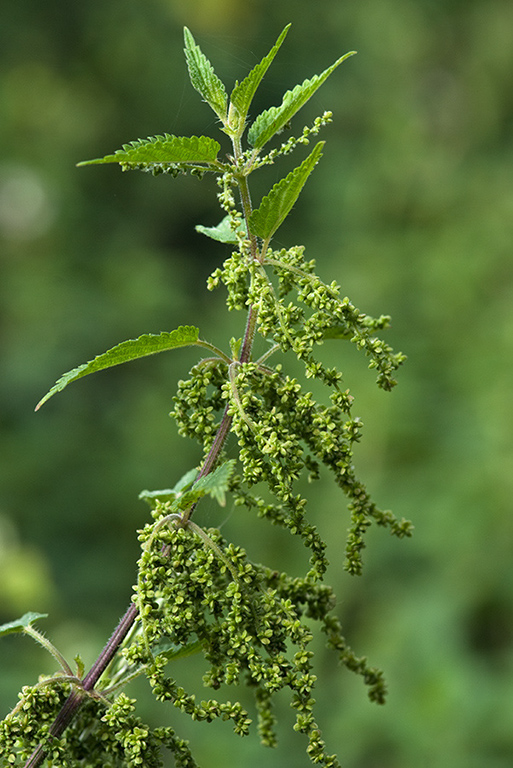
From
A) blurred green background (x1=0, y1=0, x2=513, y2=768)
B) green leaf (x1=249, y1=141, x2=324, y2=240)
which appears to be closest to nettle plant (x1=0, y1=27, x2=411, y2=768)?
green leaf (x1=249, y1=141, x2=324, y2=240)

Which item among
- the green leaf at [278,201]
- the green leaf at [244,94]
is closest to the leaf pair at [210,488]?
the green leaf at [278,201]

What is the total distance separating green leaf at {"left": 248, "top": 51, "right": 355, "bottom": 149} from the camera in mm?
794

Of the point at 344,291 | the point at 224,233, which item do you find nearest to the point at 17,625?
the point at 224,233

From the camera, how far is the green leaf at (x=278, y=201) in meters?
0.80

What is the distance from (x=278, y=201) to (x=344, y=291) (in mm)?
4017

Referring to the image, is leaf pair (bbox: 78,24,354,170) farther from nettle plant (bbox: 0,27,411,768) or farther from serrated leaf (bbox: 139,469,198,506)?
serrated leaf (bbox: 139,469,198,506)

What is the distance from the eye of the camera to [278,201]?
816 millimetres

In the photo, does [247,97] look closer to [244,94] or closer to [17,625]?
[244,94]

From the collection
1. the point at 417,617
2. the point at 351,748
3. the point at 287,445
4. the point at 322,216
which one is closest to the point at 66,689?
the point at 287,445

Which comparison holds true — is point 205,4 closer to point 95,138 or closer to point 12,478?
point 95,138

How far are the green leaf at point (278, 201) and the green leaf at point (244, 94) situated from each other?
0.08 meters

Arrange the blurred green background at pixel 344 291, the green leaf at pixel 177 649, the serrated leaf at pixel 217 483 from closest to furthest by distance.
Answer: the serrated leaf at pixel 217 483
the green leaf at pixel 177 649
the blurred green background at pixel 344 291

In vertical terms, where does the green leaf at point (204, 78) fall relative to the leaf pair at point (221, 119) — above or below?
above

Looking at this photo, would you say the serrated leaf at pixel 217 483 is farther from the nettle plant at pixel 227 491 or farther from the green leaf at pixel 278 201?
the green leaf at pixel 278 201
